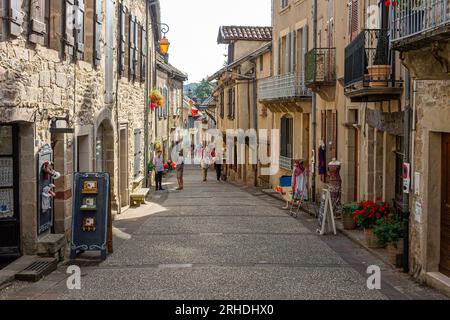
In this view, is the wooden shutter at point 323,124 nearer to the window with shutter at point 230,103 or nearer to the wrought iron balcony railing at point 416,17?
the wrought iron balcony railing at point 416,17

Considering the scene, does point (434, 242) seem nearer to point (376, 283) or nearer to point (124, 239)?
point (376, 283)

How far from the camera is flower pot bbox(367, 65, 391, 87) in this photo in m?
11.9

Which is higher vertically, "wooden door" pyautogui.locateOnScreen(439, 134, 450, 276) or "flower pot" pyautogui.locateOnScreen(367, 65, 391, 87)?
"flower pot" pyautogui.locateOnScreen(367, 65, 391, 87)

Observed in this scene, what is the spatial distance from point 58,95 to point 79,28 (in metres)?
1.89

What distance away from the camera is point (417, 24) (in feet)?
27.9

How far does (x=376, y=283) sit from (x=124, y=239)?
5.39 m

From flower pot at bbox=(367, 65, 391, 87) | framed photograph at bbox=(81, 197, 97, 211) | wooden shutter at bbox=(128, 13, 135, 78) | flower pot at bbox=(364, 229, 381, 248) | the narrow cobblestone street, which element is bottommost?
the narrow cobblestone street

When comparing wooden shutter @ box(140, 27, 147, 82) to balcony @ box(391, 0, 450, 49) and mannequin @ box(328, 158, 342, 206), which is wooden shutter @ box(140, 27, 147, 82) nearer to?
mannequin @ box(328, 158, 342, 206)

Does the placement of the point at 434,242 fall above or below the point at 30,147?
below

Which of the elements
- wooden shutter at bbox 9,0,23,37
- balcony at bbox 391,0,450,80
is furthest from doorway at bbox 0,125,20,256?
balcony at bbox 391,0,450,80

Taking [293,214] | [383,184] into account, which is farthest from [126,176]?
[383,184]

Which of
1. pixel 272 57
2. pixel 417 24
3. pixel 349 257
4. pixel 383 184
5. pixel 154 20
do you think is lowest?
pixel 349 257

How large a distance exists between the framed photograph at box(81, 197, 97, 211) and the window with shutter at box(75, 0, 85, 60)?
9.83ft

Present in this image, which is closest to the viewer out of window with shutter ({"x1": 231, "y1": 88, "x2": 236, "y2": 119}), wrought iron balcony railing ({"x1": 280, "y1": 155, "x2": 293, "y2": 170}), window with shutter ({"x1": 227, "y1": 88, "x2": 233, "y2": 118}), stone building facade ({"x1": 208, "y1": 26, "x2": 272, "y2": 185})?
wrought iron balcony railing ({"x1": 280, "y1": 155, "x2": 293, "y2": 170})
